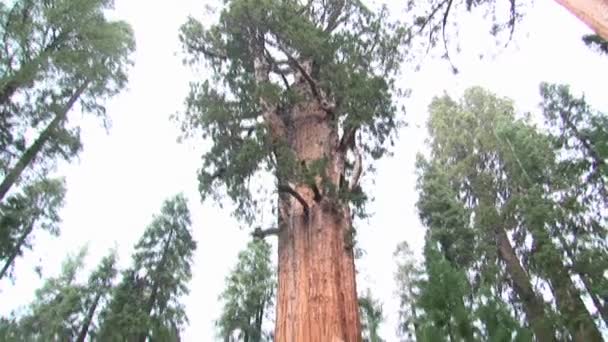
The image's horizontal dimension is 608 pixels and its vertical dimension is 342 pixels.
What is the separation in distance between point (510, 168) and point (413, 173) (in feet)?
10.3

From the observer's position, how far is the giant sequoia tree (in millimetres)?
4266

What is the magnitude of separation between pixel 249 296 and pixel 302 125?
12894 mm

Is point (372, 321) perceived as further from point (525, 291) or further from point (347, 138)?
point (347, 138)

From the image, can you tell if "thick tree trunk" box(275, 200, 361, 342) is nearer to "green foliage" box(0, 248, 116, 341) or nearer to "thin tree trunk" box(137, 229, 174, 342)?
"thin tree trunk" box(137, 229, 174, 342)

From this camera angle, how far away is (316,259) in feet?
14.4

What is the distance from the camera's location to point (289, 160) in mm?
4898

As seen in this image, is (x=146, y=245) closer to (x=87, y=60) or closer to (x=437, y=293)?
(x=87, y=60)

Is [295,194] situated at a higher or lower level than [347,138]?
lower

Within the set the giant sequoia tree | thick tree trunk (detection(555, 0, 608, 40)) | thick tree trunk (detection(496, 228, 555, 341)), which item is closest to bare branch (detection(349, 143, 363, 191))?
the giant sequoia tree

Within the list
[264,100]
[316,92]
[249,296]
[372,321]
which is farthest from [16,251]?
[372,321]

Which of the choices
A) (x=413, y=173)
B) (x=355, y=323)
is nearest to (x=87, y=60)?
(x=355, y=323)

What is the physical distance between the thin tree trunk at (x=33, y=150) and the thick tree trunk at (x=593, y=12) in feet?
32.9

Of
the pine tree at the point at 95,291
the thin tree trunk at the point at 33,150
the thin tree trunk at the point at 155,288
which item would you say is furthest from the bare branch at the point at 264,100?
the pine tree at the point at 95,291

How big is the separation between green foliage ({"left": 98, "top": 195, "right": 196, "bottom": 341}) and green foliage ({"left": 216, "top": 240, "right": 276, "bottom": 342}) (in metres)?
2.53
